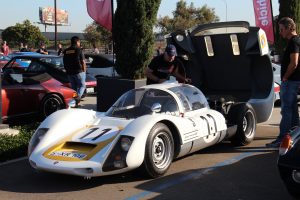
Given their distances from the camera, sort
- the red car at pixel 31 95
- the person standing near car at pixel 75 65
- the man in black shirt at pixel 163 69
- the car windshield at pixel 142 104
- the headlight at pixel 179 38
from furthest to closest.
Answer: the person standing near car at pixel 75 65
the red car at pixel 31 95
the headlight at pixel 179 38
the man in black shirt at pixel 163 69
the car windshield at pixel 142 104

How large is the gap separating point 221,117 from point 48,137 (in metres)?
2.61

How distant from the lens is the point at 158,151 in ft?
18.3

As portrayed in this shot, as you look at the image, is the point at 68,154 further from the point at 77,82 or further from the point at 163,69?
the point at 77,82

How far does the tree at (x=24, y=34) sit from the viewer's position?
59094 mm

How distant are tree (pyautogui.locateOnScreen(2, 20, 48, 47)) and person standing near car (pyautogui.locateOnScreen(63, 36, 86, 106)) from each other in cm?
4981

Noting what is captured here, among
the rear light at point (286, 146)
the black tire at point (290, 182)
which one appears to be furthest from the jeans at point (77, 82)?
the black tire at point (290, 182)

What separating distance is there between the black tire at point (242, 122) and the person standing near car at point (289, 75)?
441 millimetres

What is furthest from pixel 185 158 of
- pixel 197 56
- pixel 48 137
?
pixel 197 56

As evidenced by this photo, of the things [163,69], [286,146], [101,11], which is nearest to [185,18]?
[101,11]

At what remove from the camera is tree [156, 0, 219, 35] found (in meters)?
51.1

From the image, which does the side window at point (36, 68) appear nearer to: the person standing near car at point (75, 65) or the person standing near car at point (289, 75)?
the person standing near car at point (75, 65)

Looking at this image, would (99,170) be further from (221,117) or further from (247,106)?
(247,106)

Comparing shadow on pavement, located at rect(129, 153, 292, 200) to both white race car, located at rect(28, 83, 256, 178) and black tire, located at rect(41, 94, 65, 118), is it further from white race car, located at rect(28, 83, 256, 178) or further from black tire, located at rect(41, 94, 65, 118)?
black tire, located at rect(41, 94, 65, 118)

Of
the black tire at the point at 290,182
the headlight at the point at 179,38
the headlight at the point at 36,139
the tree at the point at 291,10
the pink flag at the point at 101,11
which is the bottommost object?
the black tire at the point at 290,182
